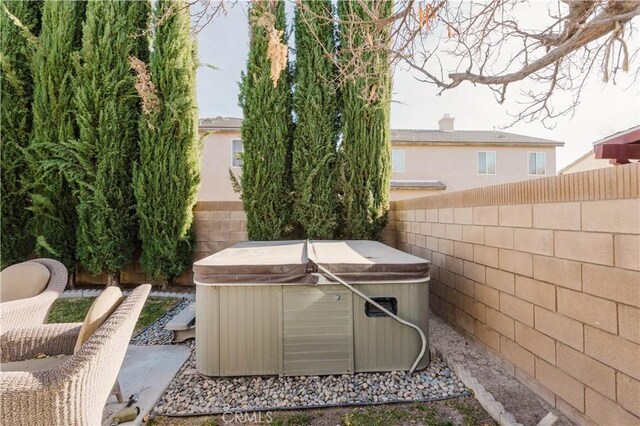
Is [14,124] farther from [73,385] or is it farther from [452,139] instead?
[452,139]

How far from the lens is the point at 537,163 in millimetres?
14164

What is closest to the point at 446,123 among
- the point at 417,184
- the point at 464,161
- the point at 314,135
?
the point at 464,161

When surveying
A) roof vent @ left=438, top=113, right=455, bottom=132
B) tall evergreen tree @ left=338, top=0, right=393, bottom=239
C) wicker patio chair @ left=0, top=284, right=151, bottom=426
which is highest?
roof vent @ left=438, top=113, right=455, bottom=132

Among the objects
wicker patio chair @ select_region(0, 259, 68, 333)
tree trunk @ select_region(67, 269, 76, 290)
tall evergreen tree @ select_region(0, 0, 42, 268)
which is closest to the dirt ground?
wicker patio chair @ select_region(0, 259, 68, 333)

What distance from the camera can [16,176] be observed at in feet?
17.4

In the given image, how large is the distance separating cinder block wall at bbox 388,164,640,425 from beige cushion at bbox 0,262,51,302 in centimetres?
397

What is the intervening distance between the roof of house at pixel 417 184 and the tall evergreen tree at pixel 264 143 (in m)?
8.26

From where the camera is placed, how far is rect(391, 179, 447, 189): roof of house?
12.7m

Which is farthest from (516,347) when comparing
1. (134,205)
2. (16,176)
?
(16,176)

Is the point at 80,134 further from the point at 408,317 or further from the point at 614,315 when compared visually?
the point at 614,315

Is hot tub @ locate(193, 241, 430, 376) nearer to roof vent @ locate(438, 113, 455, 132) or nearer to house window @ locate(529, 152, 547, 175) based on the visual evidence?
house window @ locate(529, 152, 547, 175)

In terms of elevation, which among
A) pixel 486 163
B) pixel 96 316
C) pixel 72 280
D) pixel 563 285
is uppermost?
pixel 486 163

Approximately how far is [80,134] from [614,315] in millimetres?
6549

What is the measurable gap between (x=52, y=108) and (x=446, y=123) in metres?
15.6
